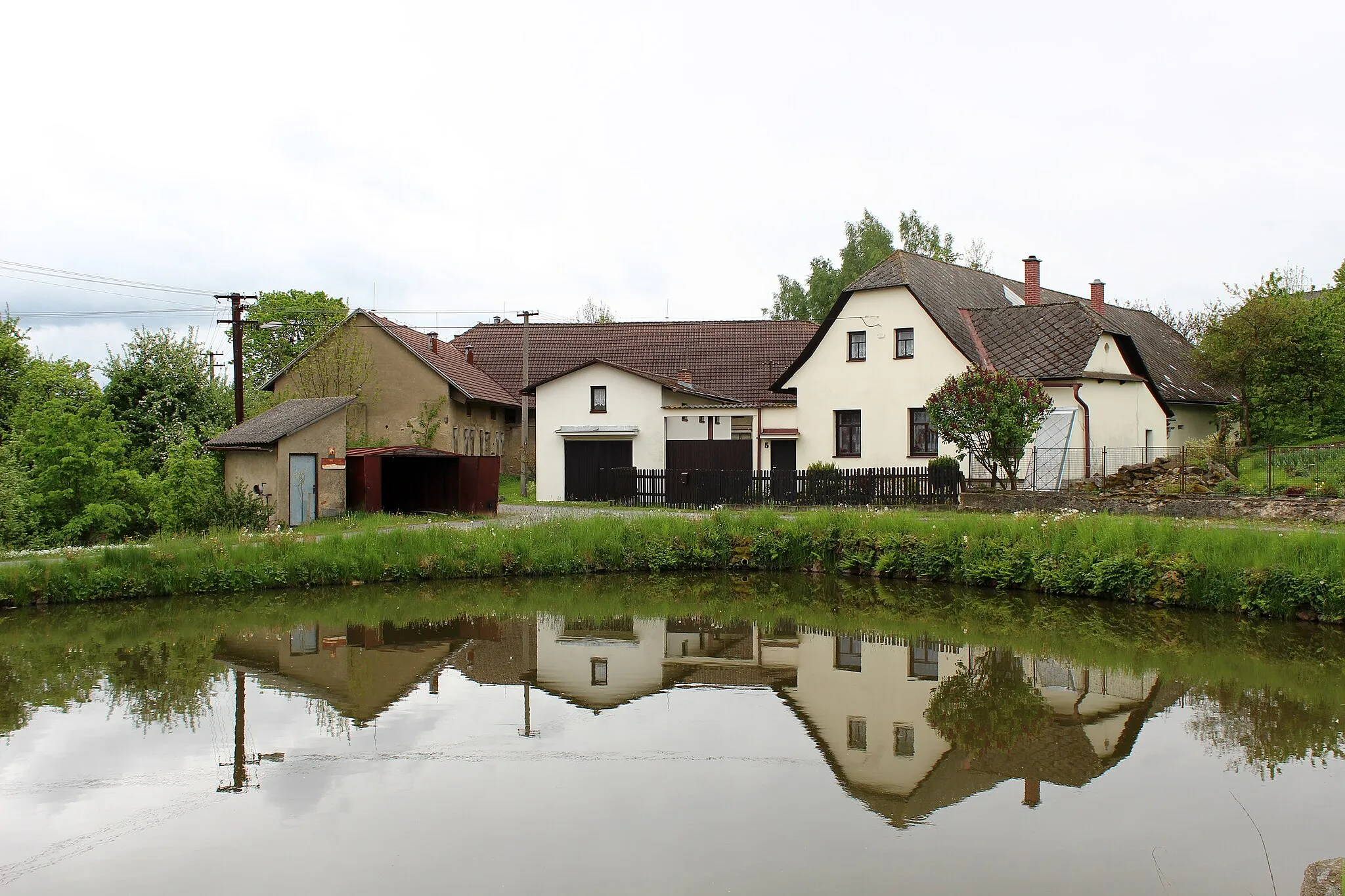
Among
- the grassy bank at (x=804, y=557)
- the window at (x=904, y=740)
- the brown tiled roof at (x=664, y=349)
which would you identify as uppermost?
the brown tiled roof at (x=664, y=349)

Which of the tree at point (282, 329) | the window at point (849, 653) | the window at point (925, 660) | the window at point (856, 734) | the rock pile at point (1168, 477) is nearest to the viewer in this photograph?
the window at point (856, 734)

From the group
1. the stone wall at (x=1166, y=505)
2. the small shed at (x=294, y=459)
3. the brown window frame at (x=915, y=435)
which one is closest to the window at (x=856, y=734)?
the stone wall at (x=1166, y=505)

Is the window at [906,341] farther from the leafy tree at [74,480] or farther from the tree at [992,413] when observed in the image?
the leafy tree at [74,480]

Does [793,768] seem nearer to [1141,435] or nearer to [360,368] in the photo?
[1141,435]

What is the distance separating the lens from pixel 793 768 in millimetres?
9375

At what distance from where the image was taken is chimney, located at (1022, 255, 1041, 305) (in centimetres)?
3494

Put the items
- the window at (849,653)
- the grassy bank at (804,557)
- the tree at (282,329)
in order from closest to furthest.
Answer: the window at (849,653), the grassy bank at (804,557), the tree at (282,329)

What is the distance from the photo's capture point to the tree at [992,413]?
2473cm

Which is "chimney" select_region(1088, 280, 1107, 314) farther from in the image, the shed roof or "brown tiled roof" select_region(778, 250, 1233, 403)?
the shed roof

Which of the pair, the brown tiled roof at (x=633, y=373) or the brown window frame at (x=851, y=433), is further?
the brown tiled roof at (x=633, y=373)

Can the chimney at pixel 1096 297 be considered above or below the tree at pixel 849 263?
below

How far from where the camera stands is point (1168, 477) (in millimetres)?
24812

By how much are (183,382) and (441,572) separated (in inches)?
554

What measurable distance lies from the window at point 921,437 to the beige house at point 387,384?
1417 cm
